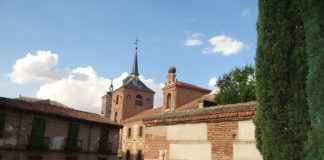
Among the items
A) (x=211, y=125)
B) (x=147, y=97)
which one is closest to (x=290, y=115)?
(x=211, y=125)

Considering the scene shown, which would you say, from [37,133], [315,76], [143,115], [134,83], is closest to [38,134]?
[37,133]

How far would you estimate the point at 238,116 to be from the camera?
273 inches

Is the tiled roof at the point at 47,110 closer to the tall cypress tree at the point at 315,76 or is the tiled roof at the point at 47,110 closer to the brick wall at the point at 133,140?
the brick wall at the point at 133,140

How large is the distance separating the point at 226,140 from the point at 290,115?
1943 millimetres

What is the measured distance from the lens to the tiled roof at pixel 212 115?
22.5 ft

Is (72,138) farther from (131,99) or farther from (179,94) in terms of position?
(131,99)

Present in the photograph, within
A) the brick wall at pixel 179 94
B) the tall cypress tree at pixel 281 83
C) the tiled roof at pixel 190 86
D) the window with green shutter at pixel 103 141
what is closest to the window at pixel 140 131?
the brick wall at pixel 179 94

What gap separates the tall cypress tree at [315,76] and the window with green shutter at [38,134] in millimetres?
25763

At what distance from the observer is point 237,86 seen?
27609 millimetres

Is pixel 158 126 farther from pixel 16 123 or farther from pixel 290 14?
pixel 16 123

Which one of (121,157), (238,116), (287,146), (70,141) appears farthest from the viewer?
(121,157)

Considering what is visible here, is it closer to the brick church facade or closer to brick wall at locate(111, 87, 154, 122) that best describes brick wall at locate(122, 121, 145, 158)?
brick wall at locate(111, 87, 154, 122)

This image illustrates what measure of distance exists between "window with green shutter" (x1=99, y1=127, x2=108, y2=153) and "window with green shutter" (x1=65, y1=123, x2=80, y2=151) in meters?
2.76

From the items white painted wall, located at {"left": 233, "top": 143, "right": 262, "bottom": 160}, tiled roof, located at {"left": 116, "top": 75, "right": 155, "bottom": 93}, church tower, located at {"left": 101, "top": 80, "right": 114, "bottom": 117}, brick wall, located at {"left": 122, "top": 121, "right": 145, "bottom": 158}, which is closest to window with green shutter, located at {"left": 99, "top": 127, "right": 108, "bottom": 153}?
brick wall, located at {"left": 122, "top": 121, "right": 145, "bottom": 158}
